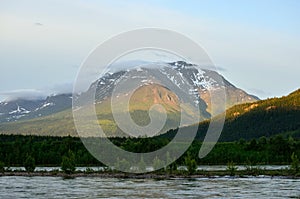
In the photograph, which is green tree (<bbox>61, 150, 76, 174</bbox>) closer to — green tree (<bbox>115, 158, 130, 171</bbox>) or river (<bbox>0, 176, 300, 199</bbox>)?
green tree (<bbox>115, 158, 130, 171</bbox>)

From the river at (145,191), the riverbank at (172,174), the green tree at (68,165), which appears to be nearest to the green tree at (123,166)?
the riverbank at (172,174)

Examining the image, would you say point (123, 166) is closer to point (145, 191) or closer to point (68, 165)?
point (68, 165)

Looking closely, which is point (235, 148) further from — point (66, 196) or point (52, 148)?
point (66, 196)

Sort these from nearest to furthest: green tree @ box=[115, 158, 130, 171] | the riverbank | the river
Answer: the river, the riverbank, green tree @ box=[115, 158, 130, 171]

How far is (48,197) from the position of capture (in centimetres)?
5312

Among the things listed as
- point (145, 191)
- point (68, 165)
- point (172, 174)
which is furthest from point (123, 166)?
point (145, 191)

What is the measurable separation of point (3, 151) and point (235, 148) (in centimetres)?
6049

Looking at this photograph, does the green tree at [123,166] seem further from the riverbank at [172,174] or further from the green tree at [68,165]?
the green tree at [68,165]

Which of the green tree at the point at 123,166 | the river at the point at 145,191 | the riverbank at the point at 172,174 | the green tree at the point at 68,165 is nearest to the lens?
the river at the point at 145,191

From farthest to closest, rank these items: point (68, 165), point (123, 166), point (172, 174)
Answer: point (68, 165) → point (123, 166) → point (172, 174)

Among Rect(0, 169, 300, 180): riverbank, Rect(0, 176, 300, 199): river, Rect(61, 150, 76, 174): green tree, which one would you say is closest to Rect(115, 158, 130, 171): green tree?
Rect(0, 169, 300, 180): riverbank

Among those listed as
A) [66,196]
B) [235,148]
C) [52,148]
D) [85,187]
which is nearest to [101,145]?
[52,148]

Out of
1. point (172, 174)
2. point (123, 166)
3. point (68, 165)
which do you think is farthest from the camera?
point (68, 165)

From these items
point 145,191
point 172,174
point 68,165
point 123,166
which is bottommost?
point 145,191
